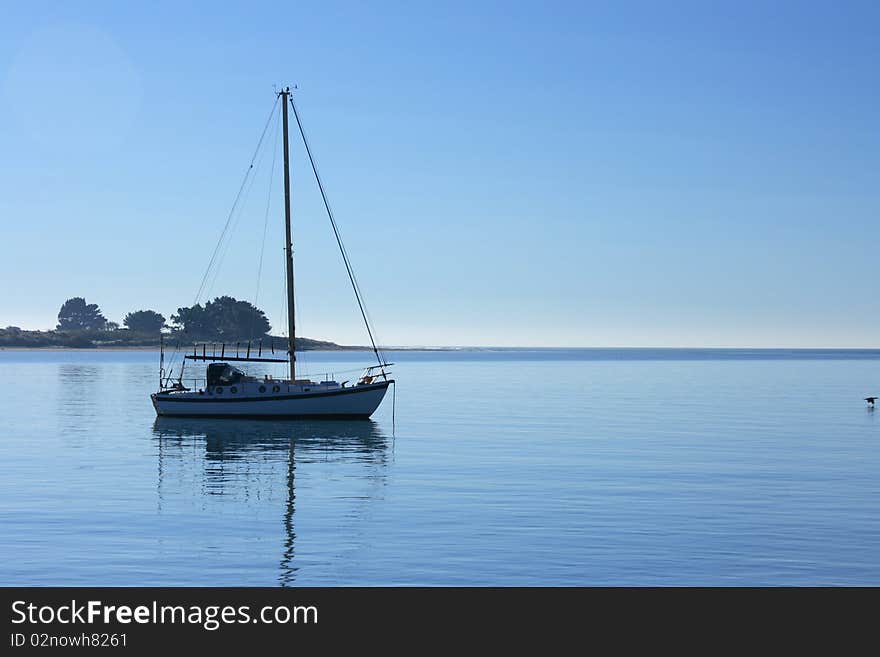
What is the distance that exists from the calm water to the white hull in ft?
4.22

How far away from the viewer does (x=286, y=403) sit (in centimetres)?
6419

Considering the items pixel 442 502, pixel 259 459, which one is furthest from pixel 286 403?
pixel 442 502

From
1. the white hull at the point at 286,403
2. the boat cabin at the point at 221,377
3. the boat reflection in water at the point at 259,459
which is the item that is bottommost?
the boat reflection in water at the point at 259,459

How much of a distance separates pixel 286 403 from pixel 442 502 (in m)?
33.4

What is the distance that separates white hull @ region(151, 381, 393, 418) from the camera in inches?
2522

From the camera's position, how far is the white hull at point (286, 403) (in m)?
64.1

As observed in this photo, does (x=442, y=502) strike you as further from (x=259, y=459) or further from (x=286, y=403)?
(x=286, y=403)

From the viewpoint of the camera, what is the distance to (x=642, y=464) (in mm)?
42750

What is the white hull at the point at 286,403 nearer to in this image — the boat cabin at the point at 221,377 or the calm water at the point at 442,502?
the boat cabin at the point at 221,377

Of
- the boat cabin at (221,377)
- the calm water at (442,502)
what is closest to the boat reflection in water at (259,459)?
the calm water at (442,502)

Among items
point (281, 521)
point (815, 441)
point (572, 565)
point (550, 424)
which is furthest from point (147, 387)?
point (572, 565)

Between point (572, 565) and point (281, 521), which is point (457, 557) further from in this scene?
point (281, 521)

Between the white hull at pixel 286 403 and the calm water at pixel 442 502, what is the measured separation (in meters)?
1.29
